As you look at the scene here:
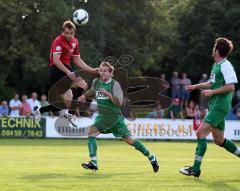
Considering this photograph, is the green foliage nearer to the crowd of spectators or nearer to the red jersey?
the crowd of spectators

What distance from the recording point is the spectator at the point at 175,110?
3366cm

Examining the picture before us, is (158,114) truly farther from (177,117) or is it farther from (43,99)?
(43,99)

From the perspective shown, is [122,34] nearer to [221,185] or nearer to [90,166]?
[90,166]

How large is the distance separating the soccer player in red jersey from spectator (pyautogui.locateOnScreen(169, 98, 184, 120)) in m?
16.7

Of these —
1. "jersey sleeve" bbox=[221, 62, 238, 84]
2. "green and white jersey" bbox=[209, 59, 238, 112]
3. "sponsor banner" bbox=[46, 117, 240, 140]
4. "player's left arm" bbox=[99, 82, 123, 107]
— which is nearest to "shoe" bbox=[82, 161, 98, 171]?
"player's left arm" bbox=[99, 82, 123, 107]

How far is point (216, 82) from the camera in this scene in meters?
12.5

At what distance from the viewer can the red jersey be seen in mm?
15211

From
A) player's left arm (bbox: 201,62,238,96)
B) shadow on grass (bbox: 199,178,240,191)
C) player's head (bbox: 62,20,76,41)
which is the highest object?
player's head (bbox: 62,20,76,41)

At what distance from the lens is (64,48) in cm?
1541

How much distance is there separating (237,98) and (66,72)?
24155 mm

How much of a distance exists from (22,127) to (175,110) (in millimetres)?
7712

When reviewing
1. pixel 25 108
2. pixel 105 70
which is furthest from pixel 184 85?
pixel 105 70

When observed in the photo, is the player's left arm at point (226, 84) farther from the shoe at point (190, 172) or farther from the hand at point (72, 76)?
the hand at point (72, 76)

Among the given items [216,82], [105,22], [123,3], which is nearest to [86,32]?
[105,22]
